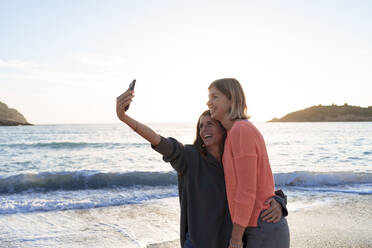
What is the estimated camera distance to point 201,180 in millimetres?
2131

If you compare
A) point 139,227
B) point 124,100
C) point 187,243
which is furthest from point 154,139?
point 139,227

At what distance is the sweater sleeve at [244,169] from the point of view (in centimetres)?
173

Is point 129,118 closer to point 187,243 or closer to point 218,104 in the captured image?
point 218,104

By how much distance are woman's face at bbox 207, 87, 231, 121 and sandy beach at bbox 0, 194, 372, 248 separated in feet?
9.39

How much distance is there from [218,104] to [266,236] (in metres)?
0.79

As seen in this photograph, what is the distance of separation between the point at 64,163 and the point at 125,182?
7.23m

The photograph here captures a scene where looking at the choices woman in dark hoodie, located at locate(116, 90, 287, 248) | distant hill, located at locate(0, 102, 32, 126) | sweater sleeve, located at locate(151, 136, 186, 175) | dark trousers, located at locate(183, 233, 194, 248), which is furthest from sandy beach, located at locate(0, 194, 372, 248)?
distant hill, located at locate(0, 102, 32, 126)

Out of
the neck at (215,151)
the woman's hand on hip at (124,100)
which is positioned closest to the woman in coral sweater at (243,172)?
the neck at (215,151)

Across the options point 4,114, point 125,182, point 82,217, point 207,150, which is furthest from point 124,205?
point 4,114

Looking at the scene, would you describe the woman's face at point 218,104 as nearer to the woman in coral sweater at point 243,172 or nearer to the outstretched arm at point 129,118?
the woman in coral sweater at point 243,172

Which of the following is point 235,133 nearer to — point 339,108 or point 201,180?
point 201,180

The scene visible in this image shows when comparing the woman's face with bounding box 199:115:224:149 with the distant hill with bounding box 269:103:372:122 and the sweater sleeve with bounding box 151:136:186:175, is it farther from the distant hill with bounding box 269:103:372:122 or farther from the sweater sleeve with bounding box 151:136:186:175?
the distant hill with bounding box 269:103:372:122

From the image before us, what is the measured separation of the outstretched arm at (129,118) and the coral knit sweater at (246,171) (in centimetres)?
45

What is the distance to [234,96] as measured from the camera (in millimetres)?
1896
